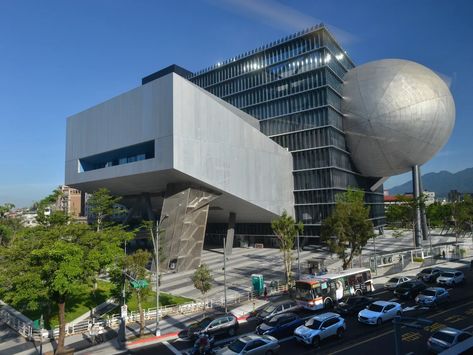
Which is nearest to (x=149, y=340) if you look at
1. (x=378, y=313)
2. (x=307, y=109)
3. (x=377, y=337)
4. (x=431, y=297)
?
(x=377, y=337)

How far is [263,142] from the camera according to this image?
64625mm

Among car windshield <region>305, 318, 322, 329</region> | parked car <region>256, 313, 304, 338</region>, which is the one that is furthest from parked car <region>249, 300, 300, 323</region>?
car windshield <region>305, 318, 322, 329</region>

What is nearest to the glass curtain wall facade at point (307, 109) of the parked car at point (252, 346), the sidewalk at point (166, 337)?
the sidewalk at point (166, 337)

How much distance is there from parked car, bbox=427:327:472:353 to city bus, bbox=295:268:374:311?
39.2ft

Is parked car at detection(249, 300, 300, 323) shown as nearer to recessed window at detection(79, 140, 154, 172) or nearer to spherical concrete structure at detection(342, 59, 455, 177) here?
recessed window at detection(79, 140, 154, 172)

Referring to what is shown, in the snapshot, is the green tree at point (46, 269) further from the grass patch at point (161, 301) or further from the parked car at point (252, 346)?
the parked car at point (252, 346)

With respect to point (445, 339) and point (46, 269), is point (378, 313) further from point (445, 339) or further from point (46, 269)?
point (46, 269)

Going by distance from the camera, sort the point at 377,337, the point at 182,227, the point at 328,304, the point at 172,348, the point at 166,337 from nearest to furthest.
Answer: the point at 377,337, the point at 172,348, the point at 166,337, the point at 328,304, the point at 182,227

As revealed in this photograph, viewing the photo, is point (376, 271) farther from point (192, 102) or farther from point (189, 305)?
point (192, 102)

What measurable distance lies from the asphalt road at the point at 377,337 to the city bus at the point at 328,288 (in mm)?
1220

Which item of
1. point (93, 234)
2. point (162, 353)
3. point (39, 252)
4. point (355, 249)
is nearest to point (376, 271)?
point (355, 249)

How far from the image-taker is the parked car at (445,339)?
59.8 ft

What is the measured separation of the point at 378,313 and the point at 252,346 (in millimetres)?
11164

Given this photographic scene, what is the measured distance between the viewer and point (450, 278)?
37.7m
